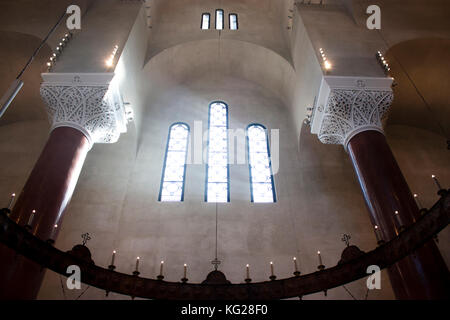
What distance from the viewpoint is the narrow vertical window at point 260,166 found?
10.1 meters

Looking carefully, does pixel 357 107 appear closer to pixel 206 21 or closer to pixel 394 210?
pixel 394 210

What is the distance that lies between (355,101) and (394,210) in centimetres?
282

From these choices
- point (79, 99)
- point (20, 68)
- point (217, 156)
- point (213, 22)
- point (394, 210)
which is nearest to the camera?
point (394, 210)

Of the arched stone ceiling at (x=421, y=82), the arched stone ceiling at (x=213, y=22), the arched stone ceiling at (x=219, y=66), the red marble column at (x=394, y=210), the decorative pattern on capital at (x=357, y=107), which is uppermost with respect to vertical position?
the arched stone ceiling at (x=213, y=22)

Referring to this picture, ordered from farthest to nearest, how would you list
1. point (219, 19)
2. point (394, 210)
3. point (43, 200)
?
point (219, 19), point (394, 210), point (43, 200)

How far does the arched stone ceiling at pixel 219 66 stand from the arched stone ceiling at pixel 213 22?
232mm

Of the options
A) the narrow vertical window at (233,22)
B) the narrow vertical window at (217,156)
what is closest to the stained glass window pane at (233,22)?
the narrow vertical window at (233,22)

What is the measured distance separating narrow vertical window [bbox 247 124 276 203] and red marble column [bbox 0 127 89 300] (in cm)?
457

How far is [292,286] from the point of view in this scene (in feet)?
12.6

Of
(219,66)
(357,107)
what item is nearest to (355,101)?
(357,107)

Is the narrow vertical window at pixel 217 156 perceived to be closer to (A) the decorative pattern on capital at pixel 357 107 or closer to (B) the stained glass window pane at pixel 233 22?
(B) the stained glass window pane at pixel 233 22

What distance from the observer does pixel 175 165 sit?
35.0 feet

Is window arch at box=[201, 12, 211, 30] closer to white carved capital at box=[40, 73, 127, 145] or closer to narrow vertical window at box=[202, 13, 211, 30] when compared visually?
narrow vertical window at box=[202, 13, 211, 30]
